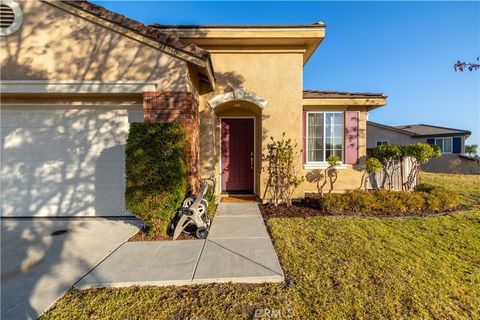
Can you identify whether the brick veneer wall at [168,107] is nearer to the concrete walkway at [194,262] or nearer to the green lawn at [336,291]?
the concrete walkway at [194,262]

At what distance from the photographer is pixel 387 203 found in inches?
257

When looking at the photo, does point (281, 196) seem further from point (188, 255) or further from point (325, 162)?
point (188, 255)

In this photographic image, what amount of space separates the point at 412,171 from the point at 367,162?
7.02 ft

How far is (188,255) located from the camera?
3838mm

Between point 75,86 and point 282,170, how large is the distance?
583 cm

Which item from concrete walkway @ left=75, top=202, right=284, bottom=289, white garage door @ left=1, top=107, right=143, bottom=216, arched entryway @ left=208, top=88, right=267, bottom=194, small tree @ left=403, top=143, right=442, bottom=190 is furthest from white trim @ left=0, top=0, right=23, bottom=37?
small tree @ left=403, top=143, right=442, bottom=190

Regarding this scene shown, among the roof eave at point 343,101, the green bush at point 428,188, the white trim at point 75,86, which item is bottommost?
the green bush at point 428,188

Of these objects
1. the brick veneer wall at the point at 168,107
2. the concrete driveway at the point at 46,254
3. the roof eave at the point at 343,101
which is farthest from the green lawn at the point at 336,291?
the roof eave at the point at 343,101

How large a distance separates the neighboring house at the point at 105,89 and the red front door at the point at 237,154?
126cm

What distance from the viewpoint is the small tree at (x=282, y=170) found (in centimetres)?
697

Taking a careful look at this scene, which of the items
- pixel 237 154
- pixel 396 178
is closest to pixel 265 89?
pixel 237 154

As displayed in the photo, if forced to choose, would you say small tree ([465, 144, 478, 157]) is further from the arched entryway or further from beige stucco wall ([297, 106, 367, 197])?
the arched entryway

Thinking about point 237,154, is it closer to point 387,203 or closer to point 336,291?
point 387,203

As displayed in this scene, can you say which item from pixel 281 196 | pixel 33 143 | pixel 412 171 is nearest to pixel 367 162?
pixel 412 171
